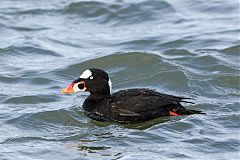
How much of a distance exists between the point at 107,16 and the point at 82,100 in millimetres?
5899

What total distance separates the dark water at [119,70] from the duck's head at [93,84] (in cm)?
39

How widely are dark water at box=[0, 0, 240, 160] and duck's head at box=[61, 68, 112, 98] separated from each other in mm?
391

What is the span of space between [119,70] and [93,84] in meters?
2.32

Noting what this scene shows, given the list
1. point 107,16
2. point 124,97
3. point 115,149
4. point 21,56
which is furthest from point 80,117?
point 107,16

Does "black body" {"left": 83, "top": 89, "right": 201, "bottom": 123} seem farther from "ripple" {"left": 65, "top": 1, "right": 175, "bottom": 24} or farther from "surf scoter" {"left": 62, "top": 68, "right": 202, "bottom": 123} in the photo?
"ripple" {"left": 65, "top": 1, "right": 175, "bottom": 24}

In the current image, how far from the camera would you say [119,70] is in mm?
13938

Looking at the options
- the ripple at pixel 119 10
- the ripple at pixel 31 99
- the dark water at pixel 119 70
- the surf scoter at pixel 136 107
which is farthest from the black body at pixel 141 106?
the ripple at pixel 119 10

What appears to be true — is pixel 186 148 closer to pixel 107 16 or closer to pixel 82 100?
pixel 82 100

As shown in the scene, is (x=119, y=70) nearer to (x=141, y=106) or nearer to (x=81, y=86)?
(x=81, y=86)

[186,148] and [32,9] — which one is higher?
[32,9]

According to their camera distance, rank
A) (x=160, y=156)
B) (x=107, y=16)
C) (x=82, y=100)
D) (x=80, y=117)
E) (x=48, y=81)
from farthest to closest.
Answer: (x=107, y=16)
(x=48, y=81)
(x=82, y=100)
(x=80, y=117)
(x=160, y=156)

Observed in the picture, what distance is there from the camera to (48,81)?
13.6 meters

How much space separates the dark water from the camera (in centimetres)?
1012

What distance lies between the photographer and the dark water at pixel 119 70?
10117mm
